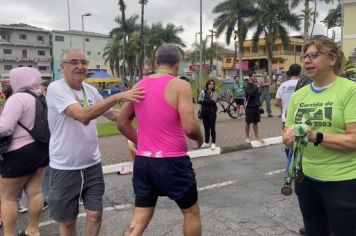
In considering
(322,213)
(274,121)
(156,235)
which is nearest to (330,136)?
(322,213)

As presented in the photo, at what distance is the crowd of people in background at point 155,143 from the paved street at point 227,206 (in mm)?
1048

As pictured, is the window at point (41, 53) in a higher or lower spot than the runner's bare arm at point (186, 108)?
higher

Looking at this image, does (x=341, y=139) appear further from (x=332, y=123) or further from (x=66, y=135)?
(x=66, y=135)

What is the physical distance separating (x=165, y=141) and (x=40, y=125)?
1.46 m

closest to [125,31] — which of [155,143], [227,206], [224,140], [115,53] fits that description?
[115,53]

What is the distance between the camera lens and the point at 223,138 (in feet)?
34.2

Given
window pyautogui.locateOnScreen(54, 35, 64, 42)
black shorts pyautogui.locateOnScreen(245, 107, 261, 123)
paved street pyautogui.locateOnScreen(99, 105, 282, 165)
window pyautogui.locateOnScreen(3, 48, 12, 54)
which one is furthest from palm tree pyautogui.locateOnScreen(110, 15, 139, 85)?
black shorts pyautogui.locateOnScreen(245, 107, 261, 123)

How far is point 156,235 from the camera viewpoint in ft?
13.3

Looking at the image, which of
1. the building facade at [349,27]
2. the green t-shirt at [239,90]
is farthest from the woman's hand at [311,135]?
the building facade at [349,27]

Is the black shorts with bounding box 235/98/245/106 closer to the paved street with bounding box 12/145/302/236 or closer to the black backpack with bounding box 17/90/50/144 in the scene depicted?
the paved street with bounding box 12/145/302/236

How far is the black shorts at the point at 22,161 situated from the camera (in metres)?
3.55

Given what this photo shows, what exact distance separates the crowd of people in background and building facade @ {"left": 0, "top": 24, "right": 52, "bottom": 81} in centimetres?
6834

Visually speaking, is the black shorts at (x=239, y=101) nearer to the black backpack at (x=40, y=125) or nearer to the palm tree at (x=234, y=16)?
the black backpack at (x=40, y=125)

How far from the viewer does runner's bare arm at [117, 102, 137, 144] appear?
9.96ft
